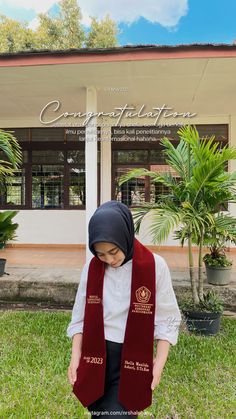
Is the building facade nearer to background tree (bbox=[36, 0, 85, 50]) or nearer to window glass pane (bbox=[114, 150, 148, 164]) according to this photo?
window glass pane (bbox=[114, 150, 148, 164])

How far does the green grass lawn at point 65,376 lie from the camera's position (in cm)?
221

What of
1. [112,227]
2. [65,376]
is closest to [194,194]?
[65,376]

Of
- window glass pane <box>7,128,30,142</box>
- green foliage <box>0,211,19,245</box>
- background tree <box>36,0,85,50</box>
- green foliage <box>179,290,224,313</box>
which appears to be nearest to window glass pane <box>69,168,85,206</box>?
window glass pane <box>7,128,30,142</box>

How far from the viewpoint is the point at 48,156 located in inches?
306

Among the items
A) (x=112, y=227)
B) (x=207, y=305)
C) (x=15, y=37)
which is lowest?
(x=207, y=305)

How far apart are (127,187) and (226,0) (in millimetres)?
13661

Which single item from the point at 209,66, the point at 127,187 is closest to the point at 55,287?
the point at 209,66

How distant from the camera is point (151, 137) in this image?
751 centimetres

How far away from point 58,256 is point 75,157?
235 centimetres

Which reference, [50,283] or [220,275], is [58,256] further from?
[220,275]

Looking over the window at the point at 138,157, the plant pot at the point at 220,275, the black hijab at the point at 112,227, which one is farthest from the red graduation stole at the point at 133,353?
the window at the point at 138,157

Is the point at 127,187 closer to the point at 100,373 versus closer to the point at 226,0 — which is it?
the point at 100,373

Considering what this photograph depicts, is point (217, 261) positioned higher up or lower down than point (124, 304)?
lower down

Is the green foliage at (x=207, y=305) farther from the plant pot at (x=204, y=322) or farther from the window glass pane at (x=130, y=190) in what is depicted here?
the window glass pane at (x=130, y=190)
